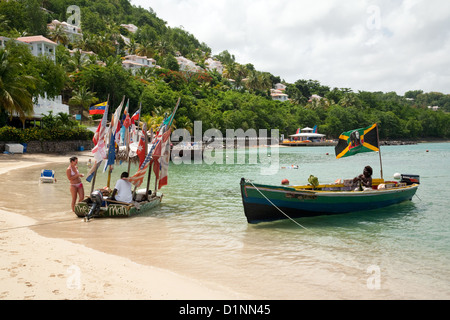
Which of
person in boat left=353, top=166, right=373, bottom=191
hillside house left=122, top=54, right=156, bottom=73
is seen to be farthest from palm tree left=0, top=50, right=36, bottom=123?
hillside house left=122, top=54, right=156, bottom=73

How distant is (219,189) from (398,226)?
39.6 ft

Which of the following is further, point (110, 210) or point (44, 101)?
point (44, 101)

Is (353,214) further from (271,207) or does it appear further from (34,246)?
(34,246)

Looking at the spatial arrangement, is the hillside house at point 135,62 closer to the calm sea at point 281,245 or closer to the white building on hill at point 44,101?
the white building on hill at point 44,101

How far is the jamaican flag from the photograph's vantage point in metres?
15.6

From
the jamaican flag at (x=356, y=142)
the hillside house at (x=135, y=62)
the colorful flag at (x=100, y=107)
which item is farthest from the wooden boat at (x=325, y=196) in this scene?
the hillside house at (x=135, y=62)

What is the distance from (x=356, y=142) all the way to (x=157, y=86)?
63.2 m

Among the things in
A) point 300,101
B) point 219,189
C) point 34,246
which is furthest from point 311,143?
point 34,246

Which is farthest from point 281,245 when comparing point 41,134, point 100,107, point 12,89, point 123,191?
point 41,134

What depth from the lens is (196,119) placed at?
243 ft

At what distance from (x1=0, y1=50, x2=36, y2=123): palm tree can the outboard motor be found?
25.8 m

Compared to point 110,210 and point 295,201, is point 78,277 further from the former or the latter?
point 295,201

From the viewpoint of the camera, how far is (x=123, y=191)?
1415cm
